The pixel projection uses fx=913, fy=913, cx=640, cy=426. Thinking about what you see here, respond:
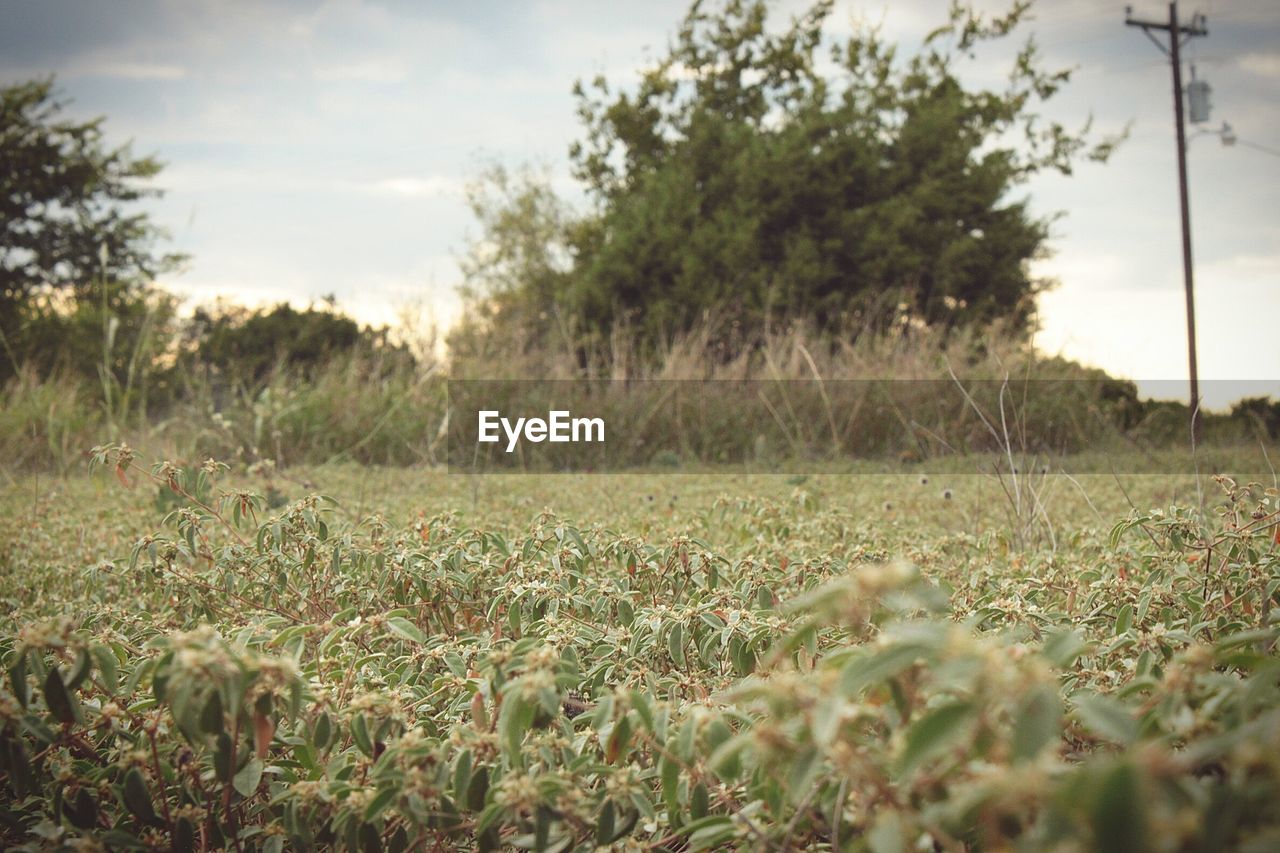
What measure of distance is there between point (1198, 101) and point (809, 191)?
19.2 ft

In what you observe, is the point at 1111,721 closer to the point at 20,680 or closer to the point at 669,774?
the point at 669,774

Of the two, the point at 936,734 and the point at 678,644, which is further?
the point at 678,644

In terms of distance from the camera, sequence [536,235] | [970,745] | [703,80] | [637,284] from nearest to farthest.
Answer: [970,745], [637,284], [703,80], [536,235]

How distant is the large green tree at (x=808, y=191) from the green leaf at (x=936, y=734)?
12.0 m

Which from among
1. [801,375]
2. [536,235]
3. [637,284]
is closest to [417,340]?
[801,375]

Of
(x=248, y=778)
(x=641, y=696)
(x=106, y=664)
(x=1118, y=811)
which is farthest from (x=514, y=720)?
(x=1118, y=811)

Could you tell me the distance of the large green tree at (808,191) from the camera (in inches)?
523

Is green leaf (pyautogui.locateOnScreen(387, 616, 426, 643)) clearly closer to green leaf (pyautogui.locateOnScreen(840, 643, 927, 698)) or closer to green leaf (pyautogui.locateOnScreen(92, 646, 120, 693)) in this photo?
green leaf (pyautogui.locateOnScreen(92, 646, 120, 693))

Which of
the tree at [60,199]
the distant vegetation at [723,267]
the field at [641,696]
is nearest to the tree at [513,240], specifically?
the distant vegetation at [723,267]

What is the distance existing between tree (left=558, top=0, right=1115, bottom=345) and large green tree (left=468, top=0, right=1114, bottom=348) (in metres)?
0.03

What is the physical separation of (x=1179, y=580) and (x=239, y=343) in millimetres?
15828

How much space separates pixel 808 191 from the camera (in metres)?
13.7

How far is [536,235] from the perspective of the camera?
1809cm

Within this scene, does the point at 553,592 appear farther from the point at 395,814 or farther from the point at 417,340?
the point at 417,340
